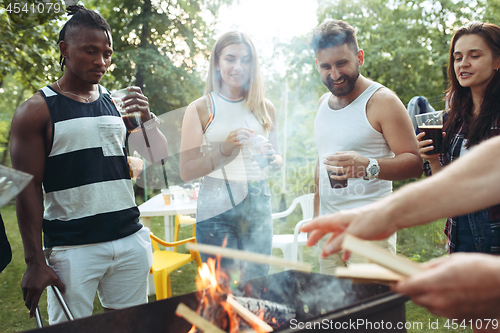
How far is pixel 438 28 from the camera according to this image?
997 centimetres

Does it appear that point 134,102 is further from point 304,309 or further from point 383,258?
point 383,258

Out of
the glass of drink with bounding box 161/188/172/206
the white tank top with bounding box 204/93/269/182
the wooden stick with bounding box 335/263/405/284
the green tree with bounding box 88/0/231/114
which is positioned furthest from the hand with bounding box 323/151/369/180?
the green tree with bounding box 88/0/231/114

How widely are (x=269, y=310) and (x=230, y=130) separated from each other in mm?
1322

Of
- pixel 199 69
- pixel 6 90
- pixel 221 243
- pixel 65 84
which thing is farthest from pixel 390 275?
pixel 6 90

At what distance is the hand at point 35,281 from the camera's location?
1.62 metres

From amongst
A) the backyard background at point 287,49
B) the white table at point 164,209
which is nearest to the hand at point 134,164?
the white table at point 164,209

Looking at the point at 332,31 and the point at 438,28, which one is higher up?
the point at 438,28

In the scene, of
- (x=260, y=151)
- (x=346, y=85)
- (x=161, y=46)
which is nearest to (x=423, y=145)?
(x=346, y=85)

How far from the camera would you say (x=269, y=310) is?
1.50 m

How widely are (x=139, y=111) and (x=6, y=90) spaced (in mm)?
17398

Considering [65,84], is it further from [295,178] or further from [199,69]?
[199,69]

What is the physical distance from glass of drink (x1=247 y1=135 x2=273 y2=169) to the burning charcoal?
3.54 ft

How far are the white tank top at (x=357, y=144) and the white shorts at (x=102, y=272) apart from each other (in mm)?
1321

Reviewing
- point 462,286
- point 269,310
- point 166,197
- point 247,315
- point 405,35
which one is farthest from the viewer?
point 405,35
